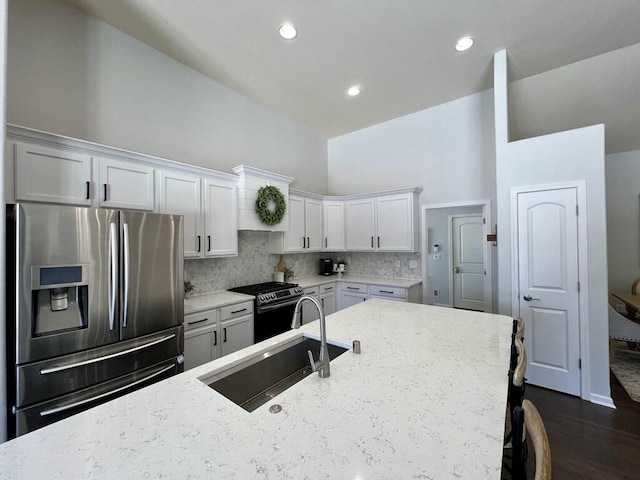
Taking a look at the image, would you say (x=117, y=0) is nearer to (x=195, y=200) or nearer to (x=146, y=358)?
(x=195, y=200)

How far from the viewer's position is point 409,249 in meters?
3.95

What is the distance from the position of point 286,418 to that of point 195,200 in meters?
2.45

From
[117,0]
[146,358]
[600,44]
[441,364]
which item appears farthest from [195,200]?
[600,44]

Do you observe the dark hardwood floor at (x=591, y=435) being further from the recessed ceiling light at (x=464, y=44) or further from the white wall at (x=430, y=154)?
the recessed ceiling light at (x=464, y=44)

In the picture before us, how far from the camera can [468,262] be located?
5594 mm

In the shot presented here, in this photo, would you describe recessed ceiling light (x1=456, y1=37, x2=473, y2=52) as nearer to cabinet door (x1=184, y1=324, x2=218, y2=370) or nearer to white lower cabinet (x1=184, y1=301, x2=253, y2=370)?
white lower cabinet (x1=184, y1=301, x2=253, y2=370)

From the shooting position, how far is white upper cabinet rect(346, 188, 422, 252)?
3990 mm

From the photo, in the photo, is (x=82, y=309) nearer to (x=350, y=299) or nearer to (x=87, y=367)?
(x=87, y=367)

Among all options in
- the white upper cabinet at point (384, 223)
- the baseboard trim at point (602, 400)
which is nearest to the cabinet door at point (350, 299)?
the white upper cabinet at point (384, 223)

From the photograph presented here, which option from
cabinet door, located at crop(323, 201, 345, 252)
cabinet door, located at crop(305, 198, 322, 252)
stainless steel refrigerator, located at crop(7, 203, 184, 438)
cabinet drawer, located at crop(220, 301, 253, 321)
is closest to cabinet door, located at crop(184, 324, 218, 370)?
cabinet drawer, located at crop(220, 301, 253, 321)

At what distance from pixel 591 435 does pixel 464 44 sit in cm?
366

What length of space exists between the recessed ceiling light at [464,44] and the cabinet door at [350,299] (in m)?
3.24

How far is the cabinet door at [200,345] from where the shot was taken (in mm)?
2475

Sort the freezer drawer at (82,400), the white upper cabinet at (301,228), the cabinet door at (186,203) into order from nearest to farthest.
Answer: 1. the freezer drawer at (82,400)
2. the cabinet door at (186,203)
3. the white upper cabinet at (301,228)
